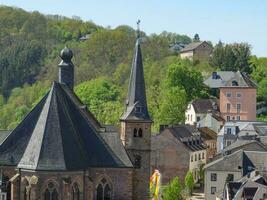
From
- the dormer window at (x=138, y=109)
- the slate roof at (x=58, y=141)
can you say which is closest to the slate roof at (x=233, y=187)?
the dormer window at (x=138, y=109)

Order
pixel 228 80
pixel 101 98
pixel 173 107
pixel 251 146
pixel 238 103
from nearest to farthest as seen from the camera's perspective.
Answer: pixel 251 146 → pixel 173 107 → pixel 238 103 → pixel 228 80 → pixel 101 98

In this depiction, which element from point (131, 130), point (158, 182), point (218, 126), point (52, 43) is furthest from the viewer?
point (52, 43)

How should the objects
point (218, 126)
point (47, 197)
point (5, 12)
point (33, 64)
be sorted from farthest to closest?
point (5, 12), point (33, 64), point (218, 126), point (47, 197)

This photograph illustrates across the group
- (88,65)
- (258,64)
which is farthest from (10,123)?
(258,64)

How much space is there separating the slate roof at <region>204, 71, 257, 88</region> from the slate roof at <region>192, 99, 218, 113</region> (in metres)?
3.21

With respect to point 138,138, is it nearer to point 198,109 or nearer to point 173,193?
point 173,193

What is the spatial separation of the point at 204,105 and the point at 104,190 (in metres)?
58.7

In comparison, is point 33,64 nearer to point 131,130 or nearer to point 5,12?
point 5,12

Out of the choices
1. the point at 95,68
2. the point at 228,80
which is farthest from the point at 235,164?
the point at 95,68

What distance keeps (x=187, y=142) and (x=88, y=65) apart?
2391 inches

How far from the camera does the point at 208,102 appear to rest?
4173 inches

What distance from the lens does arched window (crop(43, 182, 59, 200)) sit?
1745 inches

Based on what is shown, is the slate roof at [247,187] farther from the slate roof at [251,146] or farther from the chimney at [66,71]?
the chimney at [66,71]

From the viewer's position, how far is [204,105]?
105 meters
